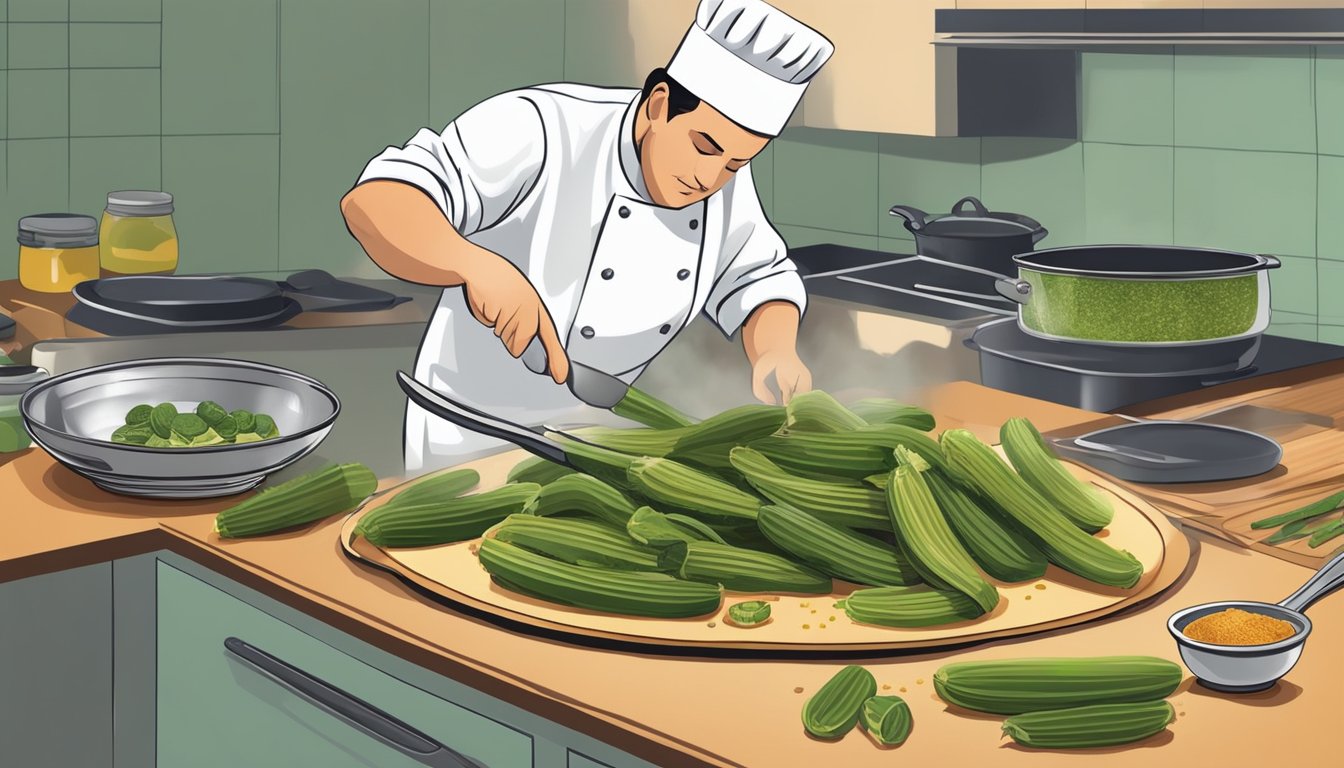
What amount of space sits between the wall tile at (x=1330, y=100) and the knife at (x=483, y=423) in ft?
5.24

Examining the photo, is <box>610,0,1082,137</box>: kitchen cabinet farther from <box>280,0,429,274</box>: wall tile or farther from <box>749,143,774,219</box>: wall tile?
<box>280,0,429,274</box>: wall tile

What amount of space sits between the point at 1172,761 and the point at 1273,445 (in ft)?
2.01

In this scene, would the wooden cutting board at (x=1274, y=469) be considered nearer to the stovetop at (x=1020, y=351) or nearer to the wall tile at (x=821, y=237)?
the stovetop at (x=1020, y=351)

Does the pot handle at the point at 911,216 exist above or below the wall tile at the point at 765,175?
below

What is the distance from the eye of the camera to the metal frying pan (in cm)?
116

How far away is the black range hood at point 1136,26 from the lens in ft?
4.96

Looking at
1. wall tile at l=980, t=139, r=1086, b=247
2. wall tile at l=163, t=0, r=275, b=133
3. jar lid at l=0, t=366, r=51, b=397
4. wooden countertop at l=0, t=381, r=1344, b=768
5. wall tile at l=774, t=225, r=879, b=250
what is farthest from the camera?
wall tile at l=774, t=225, r=879, b=250

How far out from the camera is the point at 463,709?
0.82m

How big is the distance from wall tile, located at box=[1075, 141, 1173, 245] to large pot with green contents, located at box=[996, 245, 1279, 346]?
0.96 metres

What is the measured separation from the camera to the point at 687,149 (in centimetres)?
158

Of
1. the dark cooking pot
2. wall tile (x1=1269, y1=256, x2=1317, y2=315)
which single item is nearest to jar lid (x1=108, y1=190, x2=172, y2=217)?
the dark cooking pot

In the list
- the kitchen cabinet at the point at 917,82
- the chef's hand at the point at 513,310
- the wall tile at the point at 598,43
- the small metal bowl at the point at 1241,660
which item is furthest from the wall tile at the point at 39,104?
the small metal bowl at the point at 1241,660

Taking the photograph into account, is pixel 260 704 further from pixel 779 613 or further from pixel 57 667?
pixel 779 613

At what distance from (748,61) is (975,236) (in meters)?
0.83
